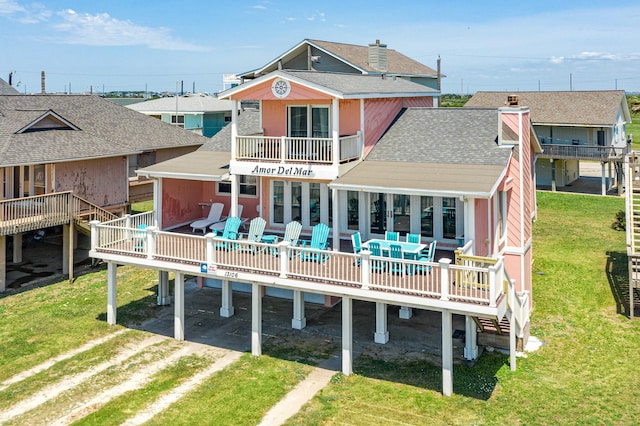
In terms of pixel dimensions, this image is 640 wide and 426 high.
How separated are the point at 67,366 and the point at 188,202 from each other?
8283 millimetres

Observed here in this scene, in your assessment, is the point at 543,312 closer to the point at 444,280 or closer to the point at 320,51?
the point at 444,280

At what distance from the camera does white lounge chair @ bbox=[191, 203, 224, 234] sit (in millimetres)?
21781

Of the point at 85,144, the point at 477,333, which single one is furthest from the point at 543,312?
the point at 85,144

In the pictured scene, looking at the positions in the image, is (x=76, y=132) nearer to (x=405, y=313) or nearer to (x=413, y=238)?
(x=405, y=313)

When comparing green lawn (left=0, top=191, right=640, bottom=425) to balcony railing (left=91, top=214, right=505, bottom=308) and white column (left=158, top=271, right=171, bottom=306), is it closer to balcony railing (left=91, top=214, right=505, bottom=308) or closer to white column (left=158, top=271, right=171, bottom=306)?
white column (left=158, top=271, right=171, bottom=306)

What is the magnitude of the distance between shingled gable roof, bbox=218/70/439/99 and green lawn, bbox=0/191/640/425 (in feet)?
25.9

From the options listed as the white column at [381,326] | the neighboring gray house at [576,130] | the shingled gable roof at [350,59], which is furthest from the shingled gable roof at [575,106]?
the white column at [381,326]

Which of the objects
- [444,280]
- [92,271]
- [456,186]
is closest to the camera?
[444,280]

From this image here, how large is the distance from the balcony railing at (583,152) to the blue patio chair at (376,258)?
30.3 metres

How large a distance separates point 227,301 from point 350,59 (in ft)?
64.1

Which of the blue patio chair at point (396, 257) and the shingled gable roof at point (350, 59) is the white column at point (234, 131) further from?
the shingled gable roof at point (350, 59)

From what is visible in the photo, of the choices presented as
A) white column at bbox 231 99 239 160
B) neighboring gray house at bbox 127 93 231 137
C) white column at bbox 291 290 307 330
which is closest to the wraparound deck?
white column at bbox 291 290 307 330

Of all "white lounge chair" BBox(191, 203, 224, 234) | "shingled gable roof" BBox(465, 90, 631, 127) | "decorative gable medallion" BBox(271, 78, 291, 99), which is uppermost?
"shingled gable roof" BBox(465, 90, 631, 127)

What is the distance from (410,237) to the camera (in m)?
17.9
